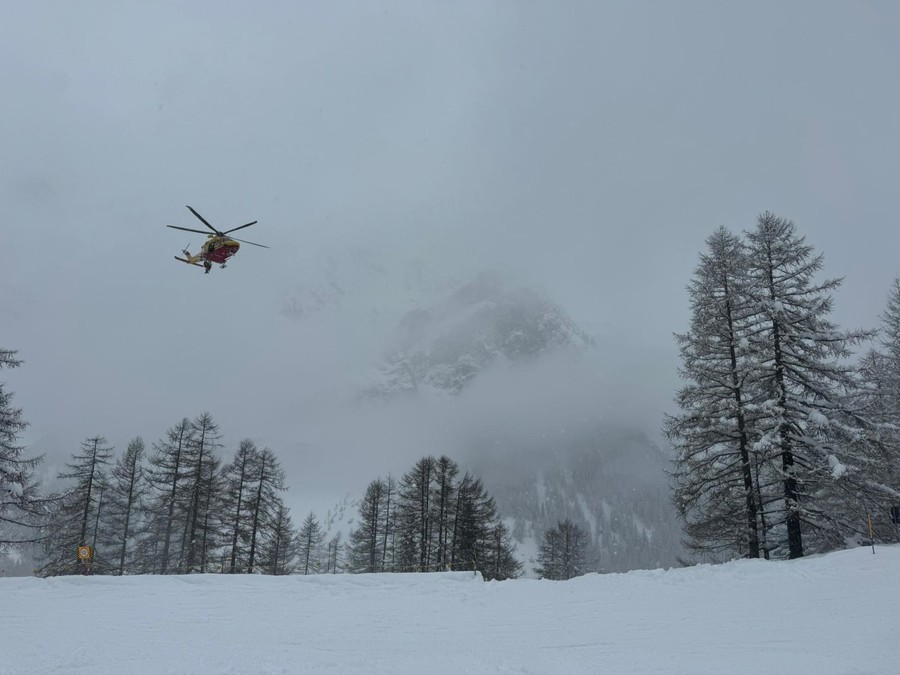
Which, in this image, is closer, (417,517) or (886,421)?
(886,421)

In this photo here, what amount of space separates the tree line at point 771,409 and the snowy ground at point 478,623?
11.9ft

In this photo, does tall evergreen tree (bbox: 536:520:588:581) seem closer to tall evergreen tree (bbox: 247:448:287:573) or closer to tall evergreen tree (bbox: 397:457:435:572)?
tall evergreen tree (bbox: 397:457:435:572)

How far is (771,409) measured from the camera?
60.6 ft

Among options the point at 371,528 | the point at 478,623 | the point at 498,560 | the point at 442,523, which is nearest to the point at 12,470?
the point at 478,623

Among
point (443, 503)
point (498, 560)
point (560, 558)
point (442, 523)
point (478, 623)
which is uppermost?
point (443, 503)

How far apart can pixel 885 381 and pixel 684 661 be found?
2461 centimetres

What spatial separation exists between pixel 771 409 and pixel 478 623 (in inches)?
538

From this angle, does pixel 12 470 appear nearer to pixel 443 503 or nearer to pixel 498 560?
pixel 443 503

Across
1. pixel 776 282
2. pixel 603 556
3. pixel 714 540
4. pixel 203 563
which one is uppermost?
pixel 776 282

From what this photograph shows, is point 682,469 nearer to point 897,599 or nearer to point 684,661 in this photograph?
point 897,599

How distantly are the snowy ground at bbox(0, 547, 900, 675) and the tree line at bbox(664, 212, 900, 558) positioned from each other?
142 inches

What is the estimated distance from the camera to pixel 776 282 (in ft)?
65.5

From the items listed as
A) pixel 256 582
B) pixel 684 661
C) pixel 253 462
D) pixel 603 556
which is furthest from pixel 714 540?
pixel 603 556

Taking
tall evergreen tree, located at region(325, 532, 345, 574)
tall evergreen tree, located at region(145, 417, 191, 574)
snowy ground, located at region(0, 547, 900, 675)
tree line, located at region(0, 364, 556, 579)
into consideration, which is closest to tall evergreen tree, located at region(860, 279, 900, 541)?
snowy ground, located at region(0, 547, 900, 675)
